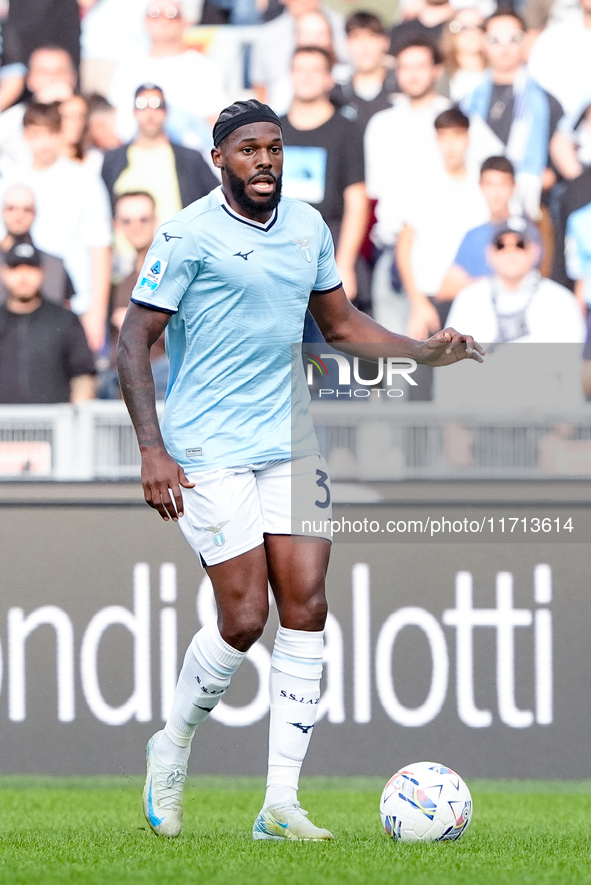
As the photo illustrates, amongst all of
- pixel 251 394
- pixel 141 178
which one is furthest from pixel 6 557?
pixel 141 178

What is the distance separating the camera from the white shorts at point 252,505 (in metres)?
3.87

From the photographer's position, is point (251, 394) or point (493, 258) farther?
point (493, 258)

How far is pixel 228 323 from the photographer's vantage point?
3.92 m

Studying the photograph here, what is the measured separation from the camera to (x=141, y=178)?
7832 mm

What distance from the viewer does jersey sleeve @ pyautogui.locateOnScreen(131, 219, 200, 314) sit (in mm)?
3820

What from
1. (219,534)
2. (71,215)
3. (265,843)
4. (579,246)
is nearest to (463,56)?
(579,246)

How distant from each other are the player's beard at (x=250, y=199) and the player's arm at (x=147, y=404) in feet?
1.37

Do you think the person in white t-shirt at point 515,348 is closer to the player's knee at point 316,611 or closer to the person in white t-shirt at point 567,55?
the person in white t-shirt at point 567,55

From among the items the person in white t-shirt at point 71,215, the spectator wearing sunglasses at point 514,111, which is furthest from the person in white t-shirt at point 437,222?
the person in white t-shirt at point 71,215

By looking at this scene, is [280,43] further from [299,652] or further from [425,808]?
[425,808]

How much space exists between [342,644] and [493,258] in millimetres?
2908

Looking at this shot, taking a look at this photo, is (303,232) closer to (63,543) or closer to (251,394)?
(251,394)

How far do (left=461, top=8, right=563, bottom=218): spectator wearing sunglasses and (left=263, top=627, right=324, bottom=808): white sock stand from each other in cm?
458

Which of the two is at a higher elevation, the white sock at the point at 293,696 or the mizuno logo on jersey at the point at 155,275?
the mizuno logo on jersey at the point at 155,275
